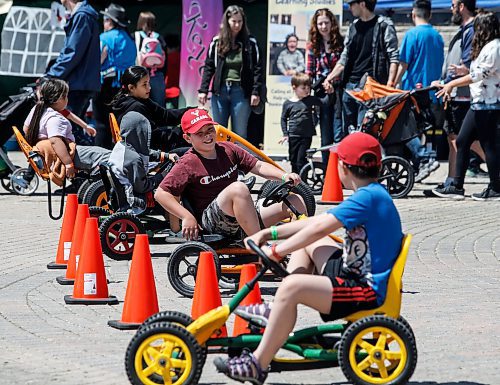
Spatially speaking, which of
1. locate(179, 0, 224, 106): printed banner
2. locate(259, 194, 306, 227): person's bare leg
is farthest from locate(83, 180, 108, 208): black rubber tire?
locate(179, 0, 224, 106): printed banner

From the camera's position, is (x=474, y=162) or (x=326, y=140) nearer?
(x=326, y=140)

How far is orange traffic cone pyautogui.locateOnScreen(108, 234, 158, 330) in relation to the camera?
723 cm

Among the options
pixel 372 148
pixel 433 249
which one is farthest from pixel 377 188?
pixel 433 249

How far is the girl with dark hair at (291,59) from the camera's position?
18594 millimetres

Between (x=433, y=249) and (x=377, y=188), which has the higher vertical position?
(x=377, y=188)

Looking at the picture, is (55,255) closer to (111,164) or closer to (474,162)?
(111,164)

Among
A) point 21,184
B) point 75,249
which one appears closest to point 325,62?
point 21,184

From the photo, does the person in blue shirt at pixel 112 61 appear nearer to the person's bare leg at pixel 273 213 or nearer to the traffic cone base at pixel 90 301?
the person's bare leg at pixel 273 213

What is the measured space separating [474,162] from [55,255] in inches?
338

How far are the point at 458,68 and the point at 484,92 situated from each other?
544mm

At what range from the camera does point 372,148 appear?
616 cm

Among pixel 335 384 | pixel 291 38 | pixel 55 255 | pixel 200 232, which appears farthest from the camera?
pixel 291 38

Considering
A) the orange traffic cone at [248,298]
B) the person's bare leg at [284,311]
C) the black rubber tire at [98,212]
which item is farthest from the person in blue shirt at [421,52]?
the person's bare leg at [284,311]

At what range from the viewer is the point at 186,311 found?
7.78 m
